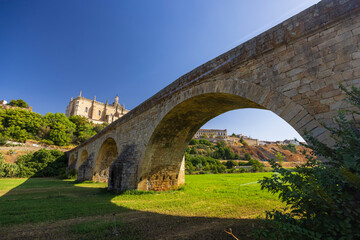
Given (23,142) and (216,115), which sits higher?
(23,142)

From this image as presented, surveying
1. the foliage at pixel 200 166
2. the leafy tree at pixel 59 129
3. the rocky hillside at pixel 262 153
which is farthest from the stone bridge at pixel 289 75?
the rocky hillside at pixel 262 153

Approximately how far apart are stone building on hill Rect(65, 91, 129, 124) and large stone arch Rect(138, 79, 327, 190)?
6704cm

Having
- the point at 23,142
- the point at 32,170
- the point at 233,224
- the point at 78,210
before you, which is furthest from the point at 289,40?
the point at 23,142

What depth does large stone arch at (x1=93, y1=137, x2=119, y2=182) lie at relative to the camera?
1627cm

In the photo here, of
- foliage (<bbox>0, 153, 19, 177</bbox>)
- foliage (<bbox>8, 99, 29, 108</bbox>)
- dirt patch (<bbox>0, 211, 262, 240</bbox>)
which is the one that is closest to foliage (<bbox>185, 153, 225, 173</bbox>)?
foliage (<bbox>0, 153, 19, 177</bbox>)

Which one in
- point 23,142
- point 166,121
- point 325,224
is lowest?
point 325,224

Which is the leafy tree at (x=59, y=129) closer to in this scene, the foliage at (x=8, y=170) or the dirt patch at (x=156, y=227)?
the foliage at (x=8, y=170)

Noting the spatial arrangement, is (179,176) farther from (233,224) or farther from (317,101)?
(317,101)

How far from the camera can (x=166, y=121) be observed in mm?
8828

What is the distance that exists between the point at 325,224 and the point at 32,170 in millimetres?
31627

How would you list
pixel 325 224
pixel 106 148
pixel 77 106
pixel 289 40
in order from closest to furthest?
pixel 325 224 < pixel 289 40 < pixel 106 148 < pixel 77 106

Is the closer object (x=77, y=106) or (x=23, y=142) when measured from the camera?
(x=23, y=142)

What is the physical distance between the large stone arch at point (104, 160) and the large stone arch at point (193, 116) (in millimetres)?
7643

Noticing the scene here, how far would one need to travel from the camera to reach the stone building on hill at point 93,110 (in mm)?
70125
